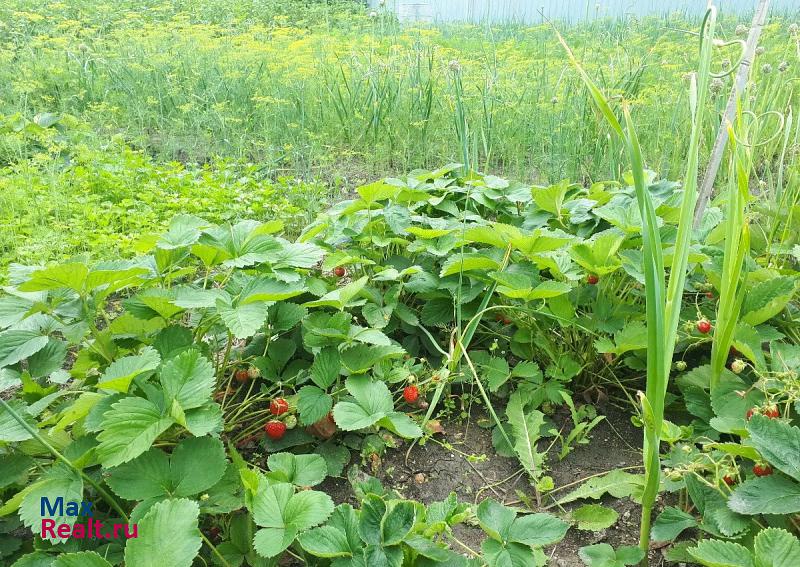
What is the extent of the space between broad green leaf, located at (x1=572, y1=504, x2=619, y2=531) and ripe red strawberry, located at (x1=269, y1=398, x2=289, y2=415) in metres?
0.64

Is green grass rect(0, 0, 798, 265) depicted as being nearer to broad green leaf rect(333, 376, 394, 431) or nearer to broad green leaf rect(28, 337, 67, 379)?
broad green leaf rect(333, 376, 394, 431)

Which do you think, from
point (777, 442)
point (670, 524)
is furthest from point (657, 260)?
point (670, 524)

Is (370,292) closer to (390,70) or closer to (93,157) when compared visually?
(93,157)

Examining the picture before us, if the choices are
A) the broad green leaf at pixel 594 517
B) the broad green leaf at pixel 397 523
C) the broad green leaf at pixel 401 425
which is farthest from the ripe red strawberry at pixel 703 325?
the broad green leaf at pixel 397 523

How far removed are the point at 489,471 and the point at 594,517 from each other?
10.5 inches

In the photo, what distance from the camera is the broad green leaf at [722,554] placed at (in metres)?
0.92

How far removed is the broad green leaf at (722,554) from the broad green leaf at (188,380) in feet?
2.62

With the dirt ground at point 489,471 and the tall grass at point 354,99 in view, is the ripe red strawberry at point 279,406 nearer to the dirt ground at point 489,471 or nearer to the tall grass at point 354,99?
the dirt ground at point 489,471

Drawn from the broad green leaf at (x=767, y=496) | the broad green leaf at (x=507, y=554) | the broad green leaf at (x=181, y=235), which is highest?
the broad green leaf at (x=181, y=235)

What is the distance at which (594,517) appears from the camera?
1.27m

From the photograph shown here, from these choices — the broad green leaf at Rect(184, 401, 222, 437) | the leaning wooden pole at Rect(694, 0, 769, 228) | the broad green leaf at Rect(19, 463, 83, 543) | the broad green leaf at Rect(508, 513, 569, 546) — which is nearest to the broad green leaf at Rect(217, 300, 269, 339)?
the broad green leaf at Rect(184, 401, 222, 437)

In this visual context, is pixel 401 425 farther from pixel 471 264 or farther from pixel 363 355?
pixel 471 264

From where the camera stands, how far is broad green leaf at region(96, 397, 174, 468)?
999 millimetres

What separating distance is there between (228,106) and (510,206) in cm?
242
